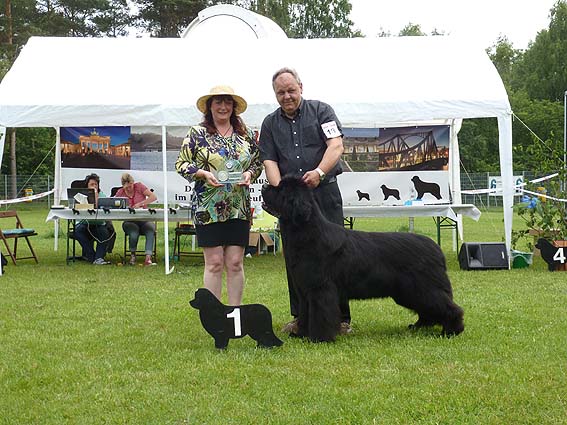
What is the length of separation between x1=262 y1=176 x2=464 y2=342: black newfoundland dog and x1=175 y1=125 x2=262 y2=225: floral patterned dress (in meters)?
0.34

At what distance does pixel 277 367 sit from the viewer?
3.97m

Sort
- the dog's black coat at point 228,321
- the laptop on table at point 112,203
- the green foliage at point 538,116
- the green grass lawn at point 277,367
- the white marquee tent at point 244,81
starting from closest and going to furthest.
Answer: the green grass lawn at point 277,367
the dog's black coat at point 228,321
the white marquee tent at point 244,81
the laptop on table at point 112,203
the green foliage at point 538,116

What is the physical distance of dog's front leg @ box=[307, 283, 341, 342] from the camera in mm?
4492

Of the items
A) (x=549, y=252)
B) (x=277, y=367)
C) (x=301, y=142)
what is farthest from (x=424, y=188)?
(x=277, y=367)

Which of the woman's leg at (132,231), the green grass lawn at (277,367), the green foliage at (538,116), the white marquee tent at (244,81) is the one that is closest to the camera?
the green grass lawn at (277,367)

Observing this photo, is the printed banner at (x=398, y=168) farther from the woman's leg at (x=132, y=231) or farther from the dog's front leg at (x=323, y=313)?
the dog's front leg at (x=323, y=313)

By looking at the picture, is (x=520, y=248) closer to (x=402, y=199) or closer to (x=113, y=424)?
(x=402, y=199)

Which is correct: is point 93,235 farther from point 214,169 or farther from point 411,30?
point 411,30

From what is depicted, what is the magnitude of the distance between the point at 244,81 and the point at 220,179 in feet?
15.0

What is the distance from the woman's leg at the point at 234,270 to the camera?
4.72 m

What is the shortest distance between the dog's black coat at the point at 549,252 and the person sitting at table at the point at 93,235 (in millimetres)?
6039

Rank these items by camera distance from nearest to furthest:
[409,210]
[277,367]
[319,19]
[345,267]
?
[277,367] < [345,267] < [409,210] < [319,19]

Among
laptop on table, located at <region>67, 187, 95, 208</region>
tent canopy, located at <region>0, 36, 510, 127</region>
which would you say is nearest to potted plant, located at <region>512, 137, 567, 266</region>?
tent canopy, located at <region>0, 36, 510, 127</region>

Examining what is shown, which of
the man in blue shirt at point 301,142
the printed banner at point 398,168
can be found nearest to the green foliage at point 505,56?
the printed banner at point 398,168
